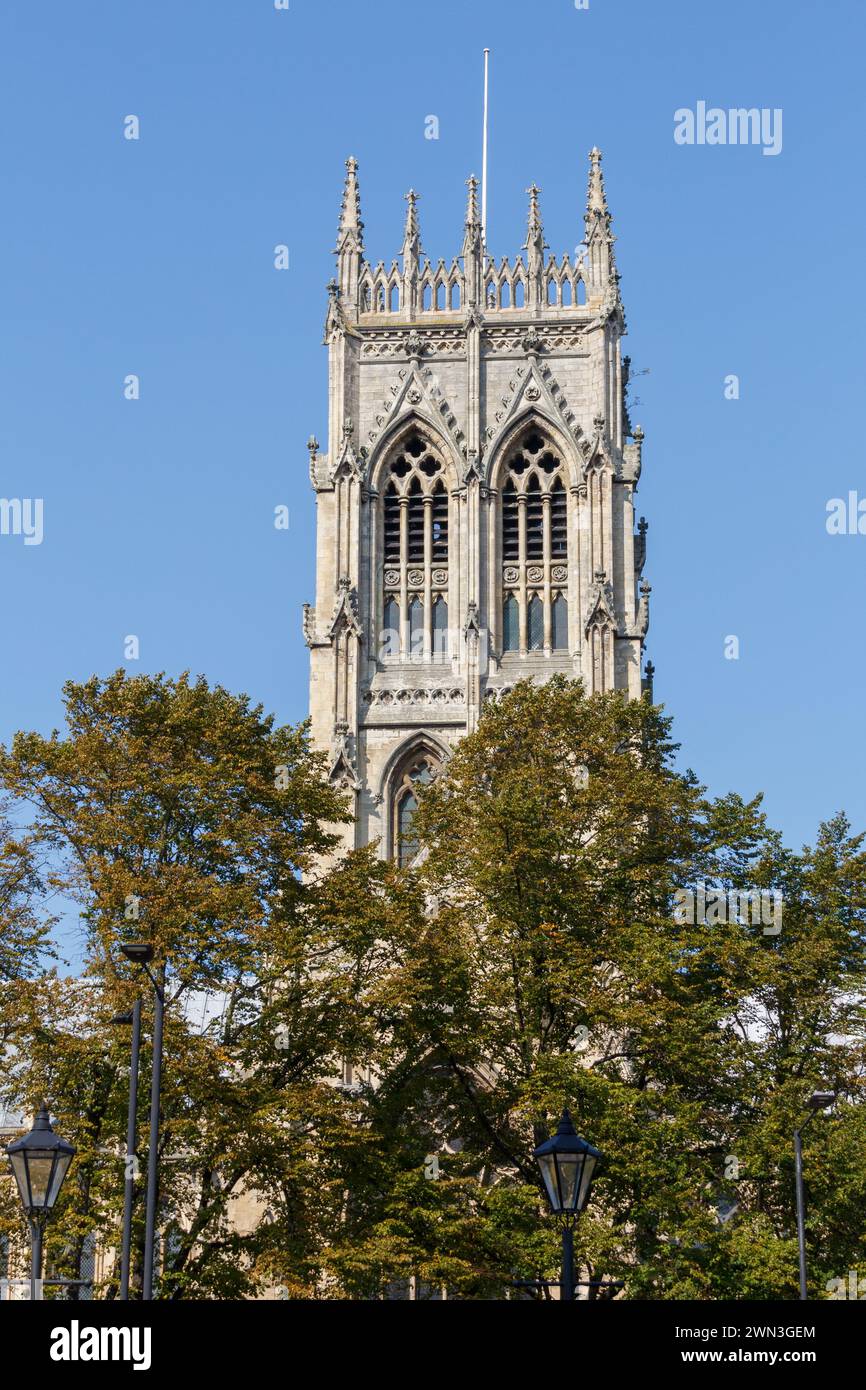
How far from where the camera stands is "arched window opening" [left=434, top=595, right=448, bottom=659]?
61781mm

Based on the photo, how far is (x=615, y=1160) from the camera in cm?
3659

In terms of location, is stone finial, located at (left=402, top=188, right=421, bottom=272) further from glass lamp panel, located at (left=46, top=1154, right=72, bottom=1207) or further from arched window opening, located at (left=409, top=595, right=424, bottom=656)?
glass lamp panel, located at (left=46, top=1154, right=72, bottom=1207)

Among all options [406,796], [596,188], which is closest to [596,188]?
[596,188]

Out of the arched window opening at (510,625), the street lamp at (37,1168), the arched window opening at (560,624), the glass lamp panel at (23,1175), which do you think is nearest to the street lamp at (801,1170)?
the street lamp at (37,1168)

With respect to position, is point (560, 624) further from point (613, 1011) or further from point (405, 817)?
point (613, 1011)

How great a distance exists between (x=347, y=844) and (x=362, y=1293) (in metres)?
23.5

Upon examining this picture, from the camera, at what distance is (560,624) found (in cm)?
6209

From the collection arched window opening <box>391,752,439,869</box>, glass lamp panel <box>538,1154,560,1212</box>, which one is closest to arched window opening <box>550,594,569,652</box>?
arched window opening <box>391,752,439,869</box>

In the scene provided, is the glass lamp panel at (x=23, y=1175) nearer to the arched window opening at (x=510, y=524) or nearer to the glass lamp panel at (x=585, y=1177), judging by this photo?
the glass lamp panel at (x=585, y=1177)

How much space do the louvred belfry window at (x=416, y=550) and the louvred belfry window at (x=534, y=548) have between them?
171 cm

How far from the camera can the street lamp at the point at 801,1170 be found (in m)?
33.0
